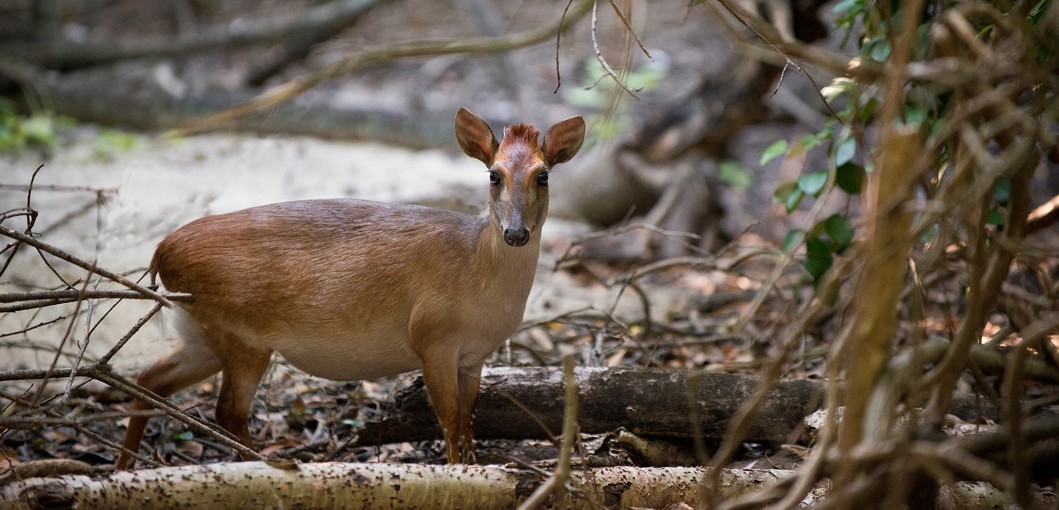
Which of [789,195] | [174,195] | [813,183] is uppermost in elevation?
[174,195]

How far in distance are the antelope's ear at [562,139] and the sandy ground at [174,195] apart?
2509 mm

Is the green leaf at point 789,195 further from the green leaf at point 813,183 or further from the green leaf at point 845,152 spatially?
the green leaf at point 845,152

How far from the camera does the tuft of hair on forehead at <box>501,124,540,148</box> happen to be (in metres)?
4.32

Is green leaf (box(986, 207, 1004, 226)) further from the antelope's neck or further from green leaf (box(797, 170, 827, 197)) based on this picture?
the antelope's neck

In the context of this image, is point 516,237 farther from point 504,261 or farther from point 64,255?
point 64,255

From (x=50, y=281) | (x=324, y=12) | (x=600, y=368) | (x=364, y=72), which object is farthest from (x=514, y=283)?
(x=364, y=72)

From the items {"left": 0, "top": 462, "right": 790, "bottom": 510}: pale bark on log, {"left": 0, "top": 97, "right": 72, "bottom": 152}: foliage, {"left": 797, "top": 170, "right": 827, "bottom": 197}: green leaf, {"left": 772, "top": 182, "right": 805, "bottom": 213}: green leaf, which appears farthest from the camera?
{"left": 0, "top": 97, "right": 72, "bottom": 152}: foliage

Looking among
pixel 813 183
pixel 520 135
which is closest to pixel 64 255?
pixel 520 135

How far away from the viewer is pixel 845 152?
4.79m

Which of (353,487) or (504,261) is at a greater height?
(504,261)

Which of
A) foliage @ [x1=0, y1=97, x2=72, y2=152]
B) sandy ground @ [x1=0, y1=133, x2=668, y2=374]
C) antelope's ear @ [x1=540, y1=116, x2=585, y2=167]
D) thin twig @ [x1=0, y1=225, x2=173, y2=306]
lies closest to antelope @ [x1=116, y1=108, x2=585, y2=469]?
antelope's ear @ [x1=540, y1=116, x2=585, y2=167]

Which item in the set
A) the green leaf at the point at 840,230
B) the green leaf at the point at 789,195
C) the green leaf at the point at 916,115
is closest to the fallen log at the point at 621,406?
the green leaf at the point at 840,230

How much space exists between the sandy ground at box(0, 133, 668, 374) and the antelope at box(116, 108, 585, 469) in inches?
41.0

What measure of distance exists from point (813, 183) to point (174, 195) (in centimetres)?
588
